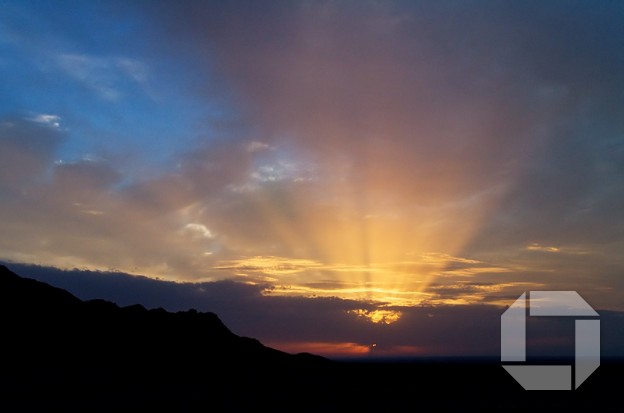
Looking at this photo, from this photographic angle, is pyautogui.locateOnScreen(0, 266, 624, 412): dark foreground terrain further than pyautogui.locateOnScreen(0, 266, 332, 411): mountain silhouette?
No

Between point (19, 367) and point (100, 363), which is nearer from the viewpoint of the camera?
point (19, 367)

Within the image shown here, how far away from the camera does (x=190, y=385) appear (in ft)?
238

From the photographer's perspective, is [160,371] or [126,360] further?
[126,360]

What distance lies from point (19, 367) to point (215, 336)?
36481 mm

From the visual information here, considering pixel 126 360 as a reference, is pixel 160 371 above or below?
below

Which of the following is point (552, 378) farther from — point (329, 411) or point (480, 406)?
point (329, 411)

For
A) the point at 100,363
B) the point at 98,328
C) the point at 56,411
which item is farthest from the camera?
the point at 98,328

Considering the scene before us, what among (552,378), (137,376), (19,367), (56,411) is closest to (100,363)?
(137,376)

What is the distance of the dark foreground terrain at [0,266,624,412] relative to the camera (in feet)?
189

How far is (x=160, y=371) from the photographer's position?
3243 inches

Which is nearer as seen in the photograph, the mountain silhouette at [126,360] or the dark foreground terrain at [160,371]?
the dark foreground terrain at [160,371]

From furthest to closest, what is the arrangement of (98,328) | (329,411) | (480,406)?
(98,328)
(480,406)
(329,411)

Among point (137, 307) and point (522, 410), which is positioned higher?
point (137, 307)

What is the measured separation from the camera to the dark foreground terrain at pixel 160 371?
57.8m
